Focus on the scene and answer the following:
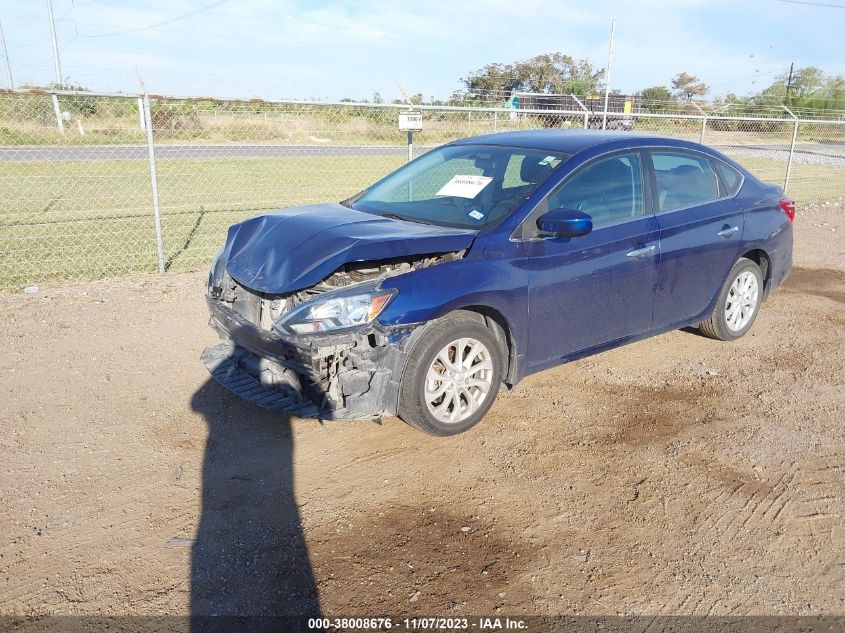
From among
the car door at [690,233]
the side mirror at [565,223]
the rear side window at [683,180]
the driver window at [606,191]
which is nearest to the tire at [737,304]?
the car door at [690,233]

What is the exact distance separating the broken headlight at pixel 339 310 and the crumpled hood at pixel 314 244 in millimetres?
135

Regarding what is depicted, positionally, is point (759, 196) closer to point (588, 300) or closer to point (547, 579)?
point (588, 300)

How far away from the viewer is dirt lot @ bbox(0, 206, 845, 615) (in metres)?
2.87

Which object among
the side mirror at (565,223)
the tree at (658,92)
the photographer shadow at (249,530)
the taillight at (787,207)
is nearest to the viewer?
the photographer shadow at (249,530)

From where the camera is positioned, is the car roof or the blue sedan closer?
the blue sedan

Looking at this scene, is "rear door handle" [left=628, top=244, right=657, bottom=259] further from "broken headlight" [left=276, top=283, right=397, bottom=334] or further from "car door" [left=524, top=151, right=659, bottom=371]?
"broken headlight" [left=276, top=283, right=397, bottom=334]

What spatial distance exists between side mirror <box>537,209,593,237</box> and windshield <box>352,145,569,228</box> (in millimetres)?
243

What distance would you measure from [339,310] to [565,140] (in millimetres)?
Result: 2277

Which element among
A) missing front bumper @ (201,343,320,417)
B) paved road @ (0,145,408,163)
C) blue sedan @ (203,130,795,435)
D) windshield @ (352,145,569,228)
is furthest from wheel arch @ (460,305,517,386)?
paved road @ (0,145,408,163)

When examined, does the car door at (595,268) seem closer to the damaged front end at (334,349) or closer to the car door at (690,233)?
the car door at (690,233)

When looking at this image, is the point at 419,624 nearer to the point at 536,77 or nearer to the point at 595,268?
the point at 595,268

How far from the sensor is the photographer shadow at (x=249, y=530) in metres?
2.78

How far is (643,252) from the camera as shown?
4.78m

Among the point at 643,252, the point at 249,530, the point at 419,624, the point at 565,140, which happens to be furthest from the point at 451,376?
the point at 565,140
